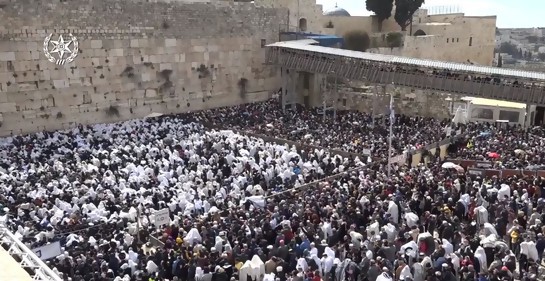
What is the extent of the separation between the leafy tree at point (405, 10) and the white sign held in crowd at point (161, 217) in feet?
93.0

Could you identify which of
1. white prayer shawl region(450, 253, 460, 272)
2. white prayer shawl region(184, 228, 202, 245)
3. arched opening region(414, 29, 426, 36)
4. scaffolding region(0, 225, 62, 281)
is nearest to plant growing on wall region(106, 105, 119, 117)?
white prayer shawl region(184, 228, 202, 245)

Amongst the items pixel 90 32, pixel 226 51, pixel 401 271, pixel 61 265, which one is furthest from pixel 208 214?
pixel 226 51

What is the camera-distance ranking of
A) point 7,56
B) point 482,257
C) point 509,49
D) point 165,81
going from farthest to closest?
point 509,49 < point 165,81 < point 7,56 < point 482,257

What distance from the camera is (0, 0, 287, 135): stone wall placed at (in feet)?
62.8

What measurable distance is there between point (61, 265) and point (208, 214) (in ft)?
10.6

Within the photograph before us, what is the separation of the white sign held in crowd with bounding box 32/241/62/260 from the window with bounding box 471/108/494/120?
53.7 ft

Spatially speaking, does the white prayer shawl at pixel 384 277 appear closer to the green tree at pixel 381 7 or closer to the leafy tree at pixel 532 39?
the green tree at pixel 381 7

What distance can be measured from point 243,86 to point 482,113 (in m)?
10.5

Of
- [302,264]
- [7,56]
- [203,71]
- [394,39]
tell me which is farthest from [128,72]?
[394,39]

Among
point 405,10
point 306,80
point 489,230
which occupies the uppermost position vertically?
point 405,10

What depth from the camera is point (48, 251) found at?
9422mm

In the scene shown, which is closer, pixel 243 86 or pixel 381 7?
pixel 243 86

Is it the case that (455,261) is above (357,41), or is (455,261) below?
below

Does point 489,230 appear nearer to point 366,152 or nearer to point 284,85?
point 366,152
